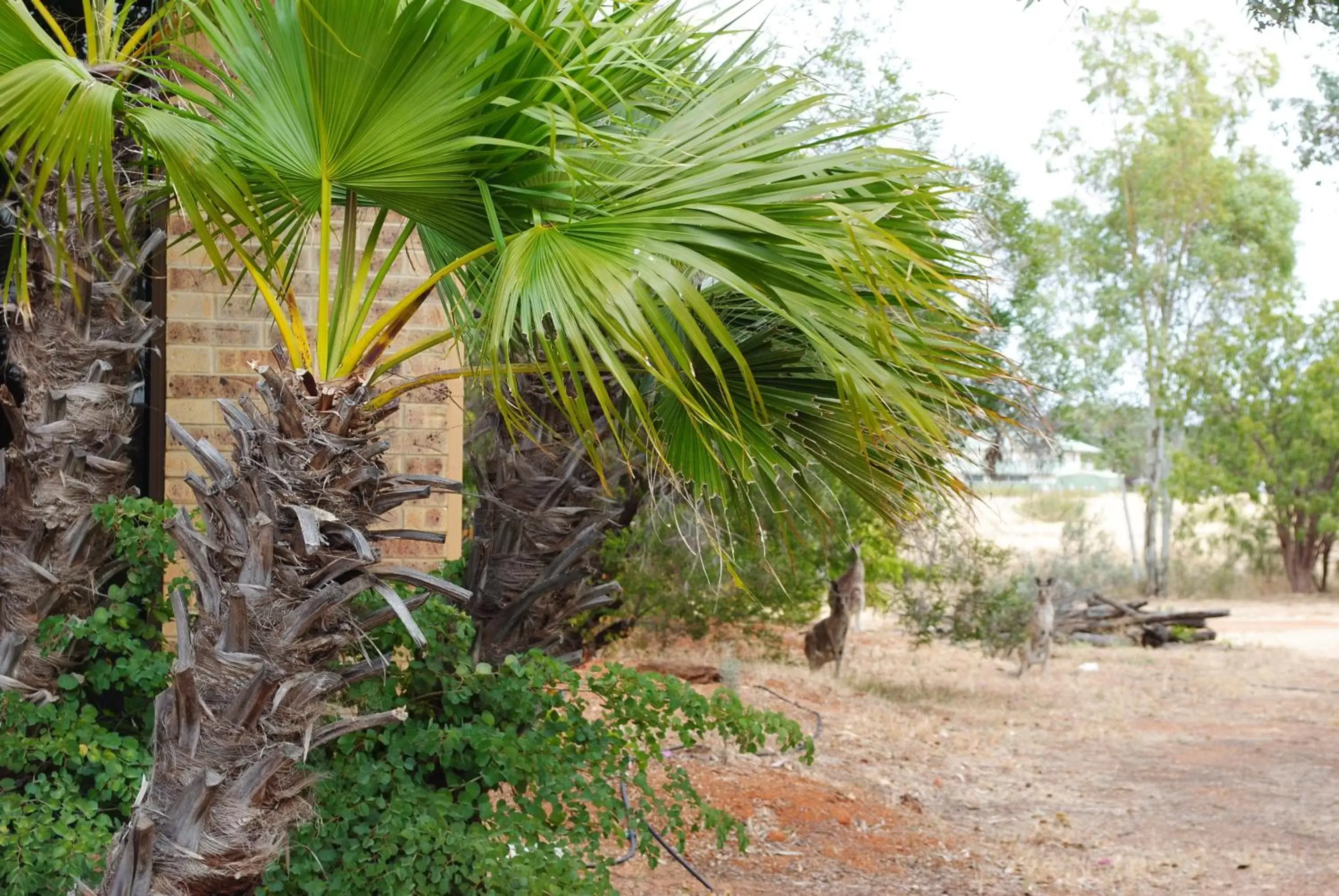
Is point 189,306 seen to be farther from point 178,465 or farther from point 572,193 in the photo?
point 572,193

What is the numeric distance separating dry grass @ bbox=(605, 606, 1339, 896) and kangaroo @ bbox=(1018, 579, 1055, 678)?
26 cm

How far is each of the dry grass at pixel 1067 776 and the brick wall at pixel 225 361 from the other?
2.35 meters

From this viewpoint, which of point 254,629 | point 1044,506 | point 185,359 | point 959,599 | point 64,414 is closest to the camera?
point 254,629

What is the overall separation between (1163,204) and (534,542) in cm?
2915

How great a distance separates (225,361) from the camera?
5621mm

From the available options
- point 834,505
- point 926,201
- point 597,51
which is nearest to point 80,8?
point 597,51

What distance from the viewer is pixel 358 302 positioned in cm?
360

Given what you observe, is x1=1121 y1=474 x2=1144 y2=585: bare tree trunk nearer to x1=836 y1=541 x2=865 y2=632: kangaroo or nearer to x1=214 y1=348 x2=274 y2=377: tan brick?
x1=836 y1=541 x2=865 y2=632: kangaroo

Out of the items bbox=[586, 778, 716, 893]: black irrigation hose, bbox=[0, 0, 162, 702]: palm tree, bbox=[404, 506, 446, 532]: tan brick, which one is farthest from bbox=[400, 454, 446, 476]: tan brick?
bbox=[586, 778, 716, 893]: black irrigation hose

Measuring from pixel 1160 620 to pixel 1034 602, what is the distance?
4.67m

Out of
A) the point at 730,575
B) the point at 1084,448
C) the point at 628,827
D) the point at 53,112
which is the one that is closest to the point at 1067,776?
the point at 730,575

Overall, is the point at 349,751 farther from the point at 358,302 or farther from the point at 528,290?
the point at 528,290

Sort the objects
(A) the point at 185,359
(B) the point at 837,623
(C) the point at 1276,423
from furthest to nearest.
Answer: (C) the point at 1276,423, (B) the point at 837,623, (A) the point at 185,359

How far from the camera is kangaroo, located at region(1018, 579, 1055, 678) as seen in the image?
1445 cm
